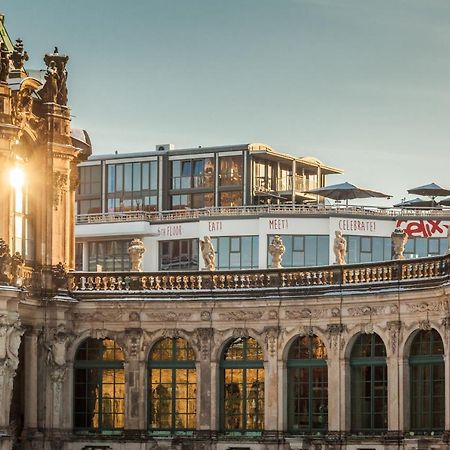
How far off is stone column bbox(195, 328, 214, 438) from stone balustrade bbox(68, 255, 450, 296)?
164 centimetres

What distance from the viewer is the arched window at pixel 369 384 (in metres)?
63.4

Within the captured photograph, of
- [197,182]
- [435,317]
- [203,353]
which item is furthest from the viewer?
[197,182]

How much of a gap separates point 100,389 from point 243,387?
535 centimetres

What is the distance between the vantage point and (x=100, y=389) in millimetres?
67875

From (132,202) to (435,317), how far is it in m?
49.7

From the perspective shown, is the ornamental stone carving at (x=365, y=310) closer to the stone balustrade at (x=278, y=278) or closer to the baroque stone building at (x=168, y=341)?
the baroque stone building at (x=168, y=341)

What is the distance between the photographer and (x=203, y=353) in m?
66.7

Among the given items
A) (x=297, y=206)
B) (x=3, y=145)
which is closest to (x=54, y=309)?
(x=3, y=145)

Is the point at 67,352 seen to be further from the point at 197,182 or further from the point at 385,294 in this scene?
the point at 197,182

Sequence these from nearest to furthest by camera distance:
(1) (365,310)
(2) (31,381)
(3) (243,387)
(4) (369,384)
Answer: (1) (365,310) → (4) (369,384) → (2) (31,381) → (3) (243,387)

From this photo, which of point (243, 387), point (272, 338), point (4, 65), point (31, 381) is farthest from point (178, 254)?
point (4, 65)

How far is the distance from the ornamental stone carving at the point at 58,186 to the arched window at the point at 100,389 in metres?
5.26

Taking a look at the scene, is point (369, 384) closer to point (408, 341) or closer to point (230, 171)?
point (408, 341)

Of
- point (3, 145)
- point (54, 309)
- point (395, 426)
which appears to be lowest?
point (395, 426)
